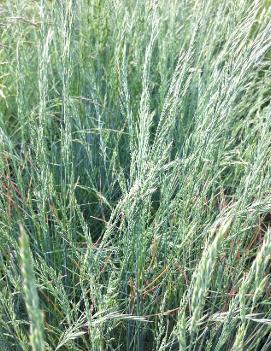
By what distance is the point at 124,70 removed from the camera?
1.31 m

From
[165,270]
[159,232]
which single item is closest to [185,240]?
[165,270]

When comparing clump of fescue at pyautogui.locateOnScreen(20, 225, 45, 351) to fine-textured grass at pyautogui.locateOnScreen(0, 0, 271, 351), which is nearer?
clump of fescue at pyautogui.locateOnScreen(20, 225, 45, 351)

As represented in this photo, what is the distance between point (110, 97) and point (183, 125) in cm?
26

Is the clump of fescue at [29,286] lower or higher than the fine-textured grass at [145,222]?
higher

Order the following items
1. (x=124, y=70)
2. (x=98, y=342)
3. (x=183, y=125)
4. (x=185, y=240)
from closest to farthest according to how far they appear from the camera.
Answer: (x=98, y=342)
(x=185, y=240)
(x=124, y=70)
(x=183, y=125)

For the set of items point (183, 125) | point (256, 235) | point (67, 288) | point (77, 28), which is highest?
point (77, 28)

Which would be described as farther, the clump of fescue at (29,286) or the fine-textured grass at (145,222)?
the fine-textured grass at (145,222)

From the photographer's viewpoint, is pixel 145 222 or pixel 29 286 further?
pixel 145 222

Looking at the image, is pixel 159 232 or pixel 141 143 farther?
pixel 159 232

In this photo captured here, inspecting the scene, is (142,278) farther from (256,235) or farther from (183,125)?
(183,125)

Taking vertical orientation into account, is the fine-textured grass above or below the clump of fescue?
below

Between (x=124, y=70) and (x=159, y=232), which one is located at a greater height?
(x=124, y=70)

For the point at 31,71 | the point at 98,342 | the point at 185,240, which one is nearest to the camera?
the point at 98,342

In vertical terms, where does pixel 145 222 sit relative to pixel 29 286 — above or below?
below
